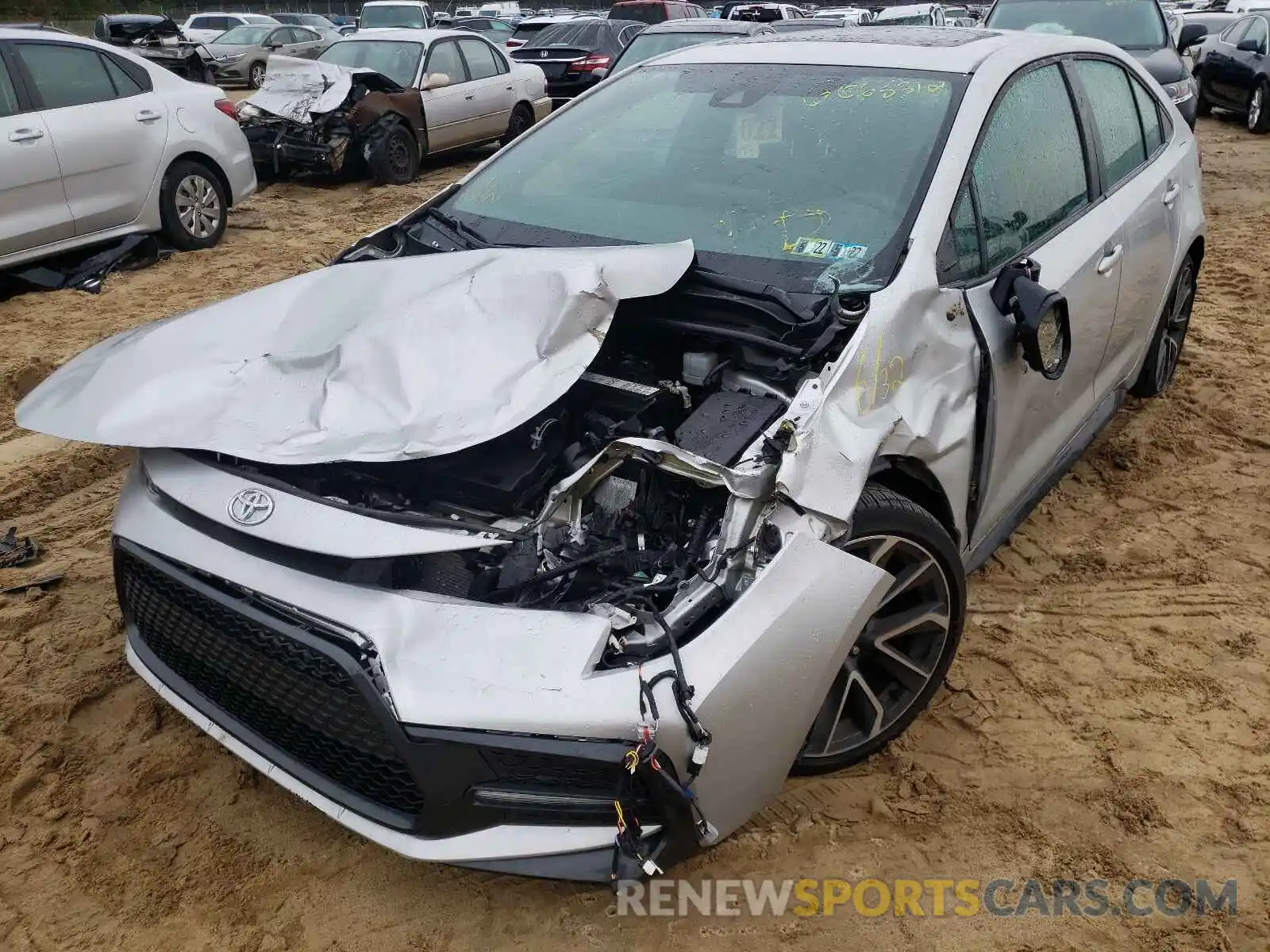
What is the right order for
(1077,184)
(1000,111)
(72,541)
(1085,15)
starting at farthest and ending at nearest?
(1085,15) → (72,541) → (1077,184) → (1000,111)

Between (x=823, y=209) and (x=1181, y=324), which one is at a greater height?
(x=823, y=209)

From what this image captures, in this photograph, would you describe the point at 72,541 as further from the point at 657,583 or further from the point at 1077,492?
the point at 1077,492

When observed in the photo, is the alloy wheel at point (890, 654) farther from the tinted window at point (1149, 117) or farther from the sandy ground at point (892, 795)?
the tinted window at point (1149, 117)

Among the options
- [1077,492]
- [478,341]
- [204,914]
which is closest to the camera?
[204,914]

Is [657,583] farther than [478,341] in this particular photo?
No

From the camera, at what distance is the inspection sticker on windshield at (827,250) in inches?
104

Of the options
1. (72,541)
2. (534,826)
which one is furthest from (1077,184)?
(72,541)

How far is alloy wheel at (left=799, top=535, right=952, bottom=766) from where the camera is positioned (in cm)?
241

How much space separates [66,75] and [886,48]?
5.87 metres

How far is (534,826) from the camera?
1925mm

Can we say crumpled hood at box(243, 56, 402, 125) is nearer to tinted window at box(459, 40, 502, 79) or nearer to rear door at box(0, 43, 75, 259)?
tinted window at box(459, 40, 502, 79)

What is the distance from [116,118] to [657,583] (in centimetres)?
647

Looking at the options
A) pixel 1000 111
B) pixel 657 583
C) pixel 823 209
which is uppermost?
pixel 1000 111

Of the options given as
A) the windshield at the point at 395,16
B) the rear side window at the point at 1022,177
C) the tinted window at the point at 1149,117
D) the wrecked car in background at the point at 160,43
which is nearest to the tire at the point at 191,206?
the rear side window at the point at 1022,177
